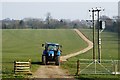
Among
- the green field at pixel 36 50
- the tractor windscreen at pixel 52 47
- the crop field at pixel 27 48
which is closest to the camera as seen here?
the green field at pixel 36 50

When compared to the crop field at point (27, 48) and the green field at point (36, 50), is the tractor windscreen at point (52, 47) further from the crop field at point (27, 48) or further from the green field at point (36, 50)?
the crop field at point (27, 48)

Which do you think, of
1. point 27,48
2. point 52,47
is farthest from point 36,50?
point 52,47

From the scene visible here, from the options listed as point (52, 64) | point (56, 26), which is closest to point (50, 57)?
point (52, 64)

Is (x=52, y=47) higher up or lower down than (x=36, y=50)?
higher up

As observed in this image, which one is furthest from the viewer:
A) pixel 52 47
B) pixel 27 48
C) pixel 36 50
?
pixel 27 48

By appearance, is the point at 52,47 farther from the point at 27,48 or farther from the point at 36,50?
the point at 27,48

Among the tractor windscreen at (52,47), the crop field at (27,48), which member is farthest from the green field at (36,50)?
the tractor windscreen at (52,47)

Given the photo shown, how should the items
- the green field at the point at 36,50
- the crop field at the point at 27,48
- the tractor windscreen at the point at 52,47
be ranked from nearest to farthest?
the green field at the point at 36,50
the tractor windscreen at the point at 52,47
the crop field at the point at 27,48

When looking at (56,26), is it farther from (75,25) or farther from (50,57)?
(50,57)

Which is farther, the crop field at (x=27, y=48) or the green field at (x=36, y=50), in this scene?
the crop field at (x=27, y=48)

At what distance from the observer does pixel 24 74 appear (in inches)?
973

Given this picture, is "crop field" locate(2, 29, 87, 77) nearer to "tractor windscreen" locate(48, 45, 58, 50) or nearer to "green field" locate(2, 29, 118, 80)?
"green field" locate(2, 29, 118, 80)

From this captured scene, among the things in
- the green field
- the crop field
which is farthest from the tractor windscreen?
the crop field

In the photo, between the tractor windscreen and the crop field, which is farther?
the crop field
